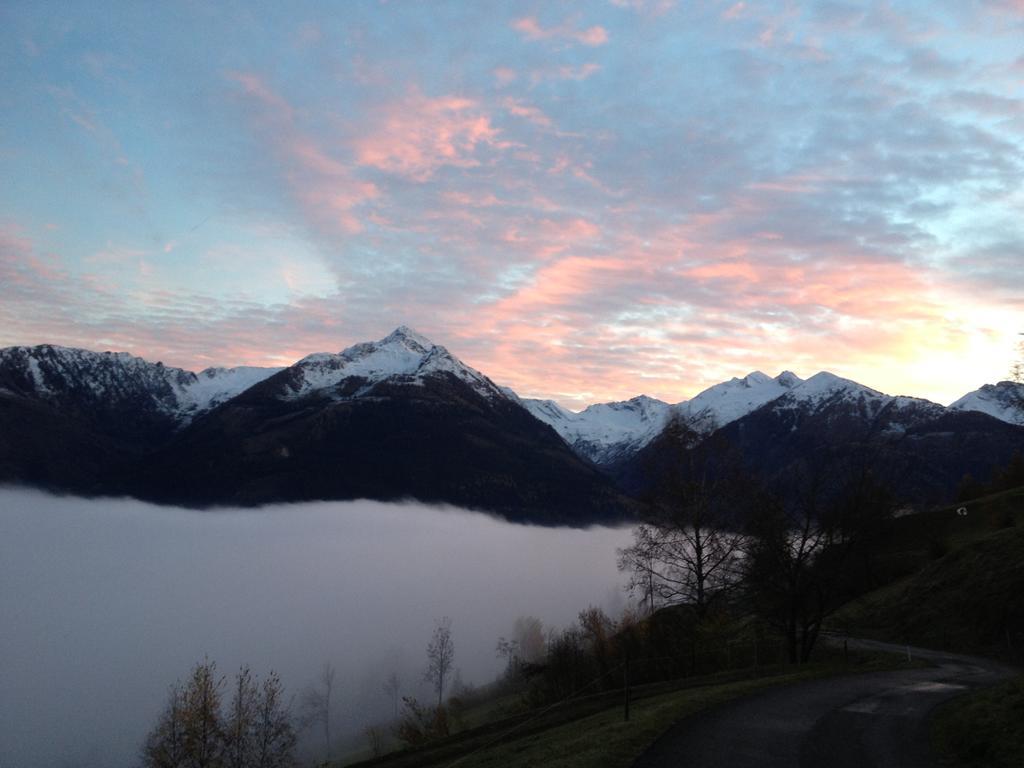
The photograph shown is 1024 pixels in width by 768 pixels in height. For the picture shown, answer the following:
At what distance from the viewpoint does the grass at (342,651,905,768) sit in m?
19.8

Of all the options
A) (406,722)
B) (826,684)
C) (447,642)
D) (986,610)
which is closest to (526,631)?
(447,642)

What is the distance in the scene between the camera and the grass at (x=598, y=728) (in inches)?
779

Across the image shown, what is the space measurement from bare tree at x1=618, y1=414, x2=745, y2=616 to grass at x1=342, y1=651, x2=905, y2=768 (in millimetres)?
7235

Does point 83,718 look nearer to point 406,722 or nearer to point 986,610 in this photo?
point 406,722

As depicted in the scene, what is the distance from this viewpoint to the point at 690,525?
139 feet

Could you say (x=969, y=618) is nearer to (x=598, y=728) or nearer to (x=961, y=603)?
(x=961, y=603)

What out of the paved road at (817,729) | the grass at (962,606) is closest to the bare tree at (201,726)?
the grass at (962,606)

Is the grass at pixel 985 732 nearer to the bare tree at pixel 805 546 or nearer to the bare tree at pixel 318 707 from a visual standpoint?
the bare tree at pixel 805 546

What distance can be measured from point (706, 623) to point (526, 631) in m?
140

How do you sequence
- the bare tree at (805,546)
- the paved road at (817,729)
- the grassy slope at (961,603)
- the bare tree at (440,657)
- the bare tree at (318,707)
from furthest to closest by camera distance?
the bare tree at (318,707), the bare tree at (440,657), the grassy slope at (961,603), the bare tree at (805,546), the paved road at (817,729)

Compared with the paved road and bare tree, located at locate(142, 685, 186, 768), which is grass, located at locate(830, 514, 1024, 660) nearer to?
the paved road

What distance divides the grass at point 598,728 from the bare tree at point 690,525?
7.24m

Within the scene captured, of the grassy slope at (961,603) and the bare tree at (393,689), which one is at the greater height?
the grassy slope at (961,603)

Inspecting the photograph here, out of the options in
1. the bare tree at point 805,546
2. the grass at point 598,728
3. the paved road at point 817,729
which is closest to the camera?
the paved road at point 817,729
